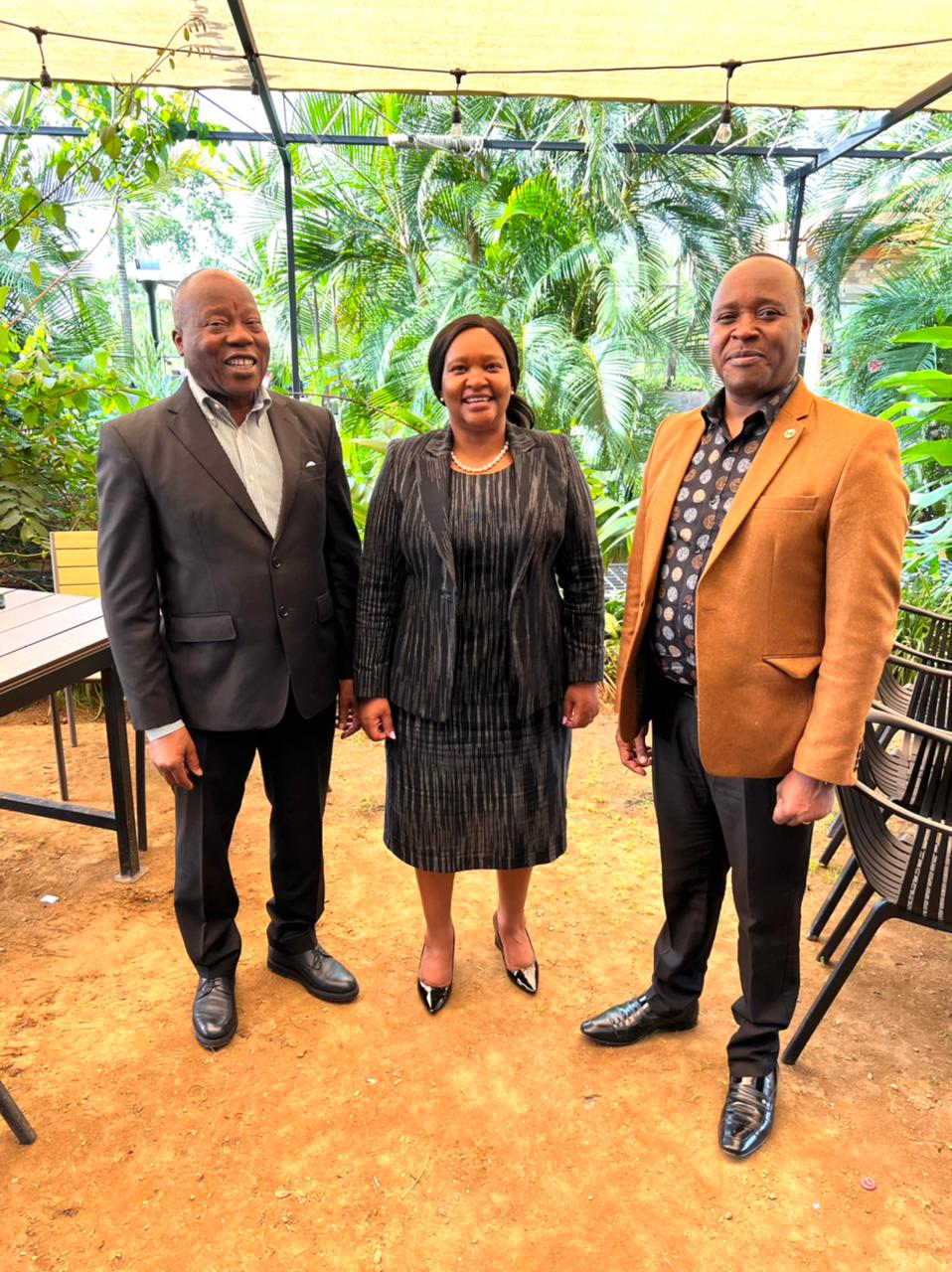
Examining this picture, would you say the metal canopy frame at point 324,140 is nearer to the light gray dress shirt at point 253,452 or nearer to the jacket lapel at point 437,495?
the light gray dress shirt at point 253,452

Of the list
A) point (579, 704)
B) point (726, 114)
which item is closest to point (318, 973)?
point (579, 704)

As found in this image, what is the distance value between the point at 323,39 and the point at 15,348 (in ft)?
5.73

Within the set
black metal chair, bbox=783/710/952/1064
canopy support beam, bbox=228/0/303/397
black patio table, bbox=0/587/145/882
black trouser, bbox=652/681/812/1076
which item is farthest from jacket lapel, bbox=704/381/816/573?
canopy support beam, bbox=228/0/303/397

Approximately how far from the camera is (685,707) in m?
1.79

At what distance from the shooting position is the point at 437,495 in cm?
184

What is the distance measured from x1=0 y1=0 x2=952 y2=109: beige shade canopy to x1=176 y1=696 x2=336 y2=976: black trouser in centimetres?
246

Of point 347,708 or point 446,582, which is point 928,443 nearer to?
point 446,582

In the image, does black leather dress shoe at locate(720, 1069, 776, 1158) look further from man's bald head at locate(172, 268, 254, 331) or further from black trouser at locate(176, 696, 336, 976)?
man's bald head at locate(172, 268, 254, 331)

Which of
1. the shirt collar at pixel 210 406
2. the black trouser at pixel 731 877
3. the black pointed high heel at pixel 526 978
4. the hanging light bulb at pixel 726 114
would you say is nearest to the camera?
the black trouser at pixel 731 877

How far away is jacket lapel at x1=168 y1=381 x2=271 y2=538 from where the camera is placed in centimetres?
177

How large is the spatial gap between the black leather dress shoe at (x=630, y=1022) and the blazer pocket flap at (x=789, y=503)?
4.12 ft

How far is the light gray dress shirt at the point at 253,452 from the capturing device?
5.99 ft

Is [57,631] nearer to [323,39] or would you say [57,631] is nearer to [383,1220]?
[383,1220]

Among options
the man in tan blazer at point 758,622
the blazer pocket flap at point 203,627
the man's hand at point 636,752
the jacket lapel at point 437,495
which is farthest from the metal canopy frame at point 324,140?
the man's hand at point 636,752
